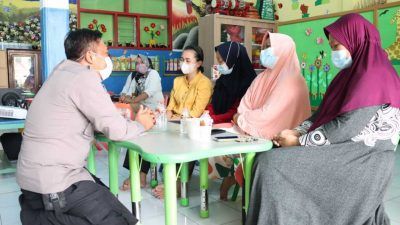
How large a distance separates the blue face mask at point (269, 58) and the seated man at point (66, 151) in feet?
4.10

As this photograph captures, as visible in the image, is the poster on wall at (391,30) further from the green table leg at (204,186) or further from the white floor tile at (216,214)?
the green table leg at (204,186)

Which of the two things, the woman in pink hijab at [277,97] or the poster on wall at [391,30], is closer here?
the woman in pink hijab at [277,97]

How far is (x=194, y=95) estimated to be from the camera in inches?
123

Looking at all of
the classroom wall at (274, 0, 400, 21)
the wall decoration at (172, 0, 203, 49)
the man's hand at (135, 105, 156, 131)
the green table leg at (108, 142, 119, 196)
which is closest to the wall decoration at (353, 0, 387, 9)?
the classroom wall at (274, 0, 400, 21)

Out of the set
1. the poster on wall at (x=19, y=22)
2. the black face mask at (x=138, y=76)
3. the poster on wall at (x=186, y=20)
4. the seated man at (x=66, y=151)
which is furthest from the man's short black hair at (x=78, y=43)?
the poster on wall at (x=186, y=20)

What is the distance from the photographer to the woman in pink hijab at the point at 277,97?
2.30m

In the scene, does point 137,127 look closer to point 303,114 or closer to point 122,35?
point 303,114

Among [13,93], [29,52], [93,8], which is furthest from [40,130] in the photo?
[93,8]

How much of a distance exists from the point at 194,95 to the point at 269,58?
841mm

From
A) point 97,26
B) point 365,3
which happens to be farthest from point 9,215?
point 365,3

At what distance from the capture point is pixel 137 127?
174 centimetres

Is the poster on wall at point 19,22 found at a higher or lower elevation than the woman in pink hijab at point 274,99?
higher

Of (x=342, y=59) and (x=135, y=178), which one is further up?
(x=342, y=59)

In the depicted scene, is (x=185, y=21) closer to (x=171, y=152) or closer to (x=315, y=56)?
(x=315, y=56)
